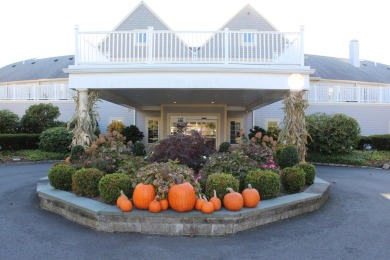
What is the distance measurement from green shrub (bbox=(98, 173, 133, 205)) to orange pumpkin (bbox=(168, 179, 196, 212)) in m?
0.86

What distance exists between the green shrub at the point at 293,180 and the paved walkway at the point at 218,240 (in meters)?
0.59

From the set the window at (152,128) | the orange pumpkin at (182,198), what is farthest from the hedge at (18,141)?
the orange pumpkin at (182,198)

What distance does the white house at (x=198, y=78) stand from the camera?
28.9ft

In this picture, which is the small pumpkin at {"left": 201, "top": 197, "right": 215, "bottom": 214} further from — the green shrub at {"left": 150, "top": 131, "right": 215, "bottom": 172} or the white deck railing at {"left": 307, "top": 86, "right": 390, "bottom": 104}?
the white deck railing at {"left": 307, "top": 86, "right": 390, "bottom": 104}

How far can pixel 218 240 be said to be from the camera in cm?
427

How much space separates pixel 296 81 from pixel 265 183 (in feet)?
14.5

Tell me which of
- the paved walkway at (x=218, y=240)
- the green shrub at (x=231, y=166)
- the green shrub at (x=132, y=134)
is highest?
the green shrub at (x=132, y=134)

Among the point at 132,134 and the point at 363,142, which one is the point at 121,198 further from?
the point at 363,142

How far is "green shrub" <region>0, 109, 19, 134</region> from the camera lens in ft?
51.5

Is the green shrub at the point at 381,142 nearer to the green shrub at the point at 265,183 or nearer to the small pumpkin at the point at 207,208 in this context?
the green shrub at the point at 265,183

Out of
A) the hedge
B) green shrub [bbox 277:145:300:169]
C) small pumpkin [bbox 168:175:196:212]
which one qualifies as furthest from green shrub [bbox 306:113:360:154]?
the hedge

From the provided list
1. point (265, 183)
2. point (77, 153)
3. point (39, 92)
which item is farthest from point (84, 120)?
point (39, 92)

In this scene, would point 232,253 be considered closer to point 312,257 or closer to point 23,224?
point 312,257

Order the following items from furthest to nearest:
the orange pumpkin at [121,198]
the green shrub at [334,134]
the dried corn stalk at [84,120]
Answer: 1. the green shrub at [334,134]
2. the dried corn stalk at [84,120]
3. the orange pumpkin at [121,198]
